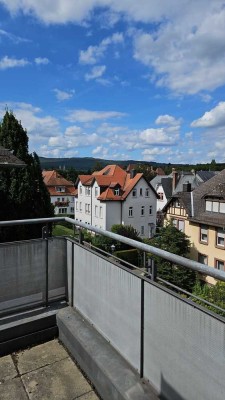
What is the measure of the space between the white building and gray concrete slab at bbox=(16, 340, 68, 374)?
35496 millimetres

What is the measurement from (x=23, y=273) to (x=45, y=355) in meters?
0.73

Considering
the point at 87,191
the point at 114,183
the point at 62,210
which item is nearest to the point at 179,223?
the point at 114,183

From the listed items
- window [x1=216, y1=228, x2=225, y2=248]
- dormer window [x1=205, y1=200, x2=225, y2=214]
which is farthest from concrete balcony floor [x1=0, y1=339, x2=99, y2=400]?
dormer window [x1=205, y1=200, x2=225, y2=214]

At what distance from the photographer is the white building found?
128ft

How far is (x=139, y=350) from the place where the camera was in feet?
6.84

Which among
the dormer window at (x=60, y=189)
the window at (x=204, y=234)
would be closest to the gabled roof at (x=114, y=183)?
the window at (x=204, y=234)

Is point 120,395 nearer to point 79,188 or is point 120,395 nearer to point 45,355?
point 45,355

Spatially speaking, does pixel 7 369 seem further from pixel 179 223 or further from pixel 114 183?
pixel 114 183

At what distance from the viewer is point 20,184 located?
1775 centimetres

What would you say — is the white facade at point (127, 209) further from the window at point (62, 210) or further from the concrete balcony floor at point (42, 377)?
the concrete balcony floor at point (42, 377)

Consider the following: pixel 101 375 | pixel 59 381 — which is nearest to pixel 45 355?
pixel 59 381

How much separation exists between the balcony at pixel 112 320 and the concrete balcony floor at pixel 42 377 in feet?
0.26

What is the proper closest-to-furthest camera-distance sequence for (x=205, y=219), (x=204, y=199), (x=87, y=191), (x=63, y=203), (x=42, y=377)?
1. (x=42, y=377)
2. (x=205, y=219)
3. (x=204, y=199)
4. (x=87, y=191)
5. (x=63, y=203)

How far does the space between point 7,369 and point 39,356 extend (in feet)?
0.90
